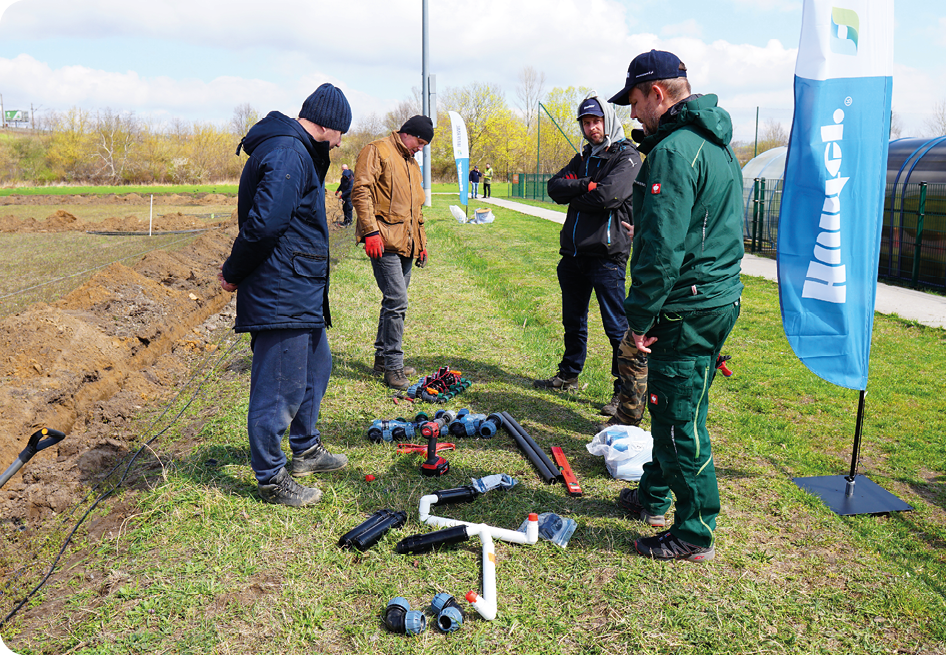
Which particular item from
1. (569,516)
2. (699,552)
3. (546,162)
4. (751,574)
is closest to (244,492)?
(569,516)

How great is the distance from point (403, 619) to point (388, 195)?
367 centimetres

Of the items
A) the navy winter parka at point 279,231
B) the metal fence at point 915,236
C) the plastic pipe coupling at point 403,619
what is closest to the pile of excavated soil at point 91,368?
the navy winter parka at point 279,231

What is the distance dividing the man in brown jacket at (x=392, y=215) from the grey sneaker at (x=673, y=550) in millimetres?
2898

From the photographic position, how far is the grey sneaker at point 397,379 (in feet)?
18.4

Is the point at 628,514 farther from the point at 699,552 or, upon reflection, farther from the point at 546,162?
the point at 546,162

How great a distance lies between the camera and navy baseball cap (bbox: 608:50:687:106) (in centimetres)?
291

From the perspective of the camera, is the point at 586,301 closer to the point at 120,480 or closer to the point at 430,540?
the point at 430,540

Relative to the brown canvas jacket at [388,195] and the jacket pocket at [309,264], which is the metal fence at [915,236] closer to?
the brown canvas jacket at [388,195]

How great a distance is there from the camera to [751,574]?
119 inches

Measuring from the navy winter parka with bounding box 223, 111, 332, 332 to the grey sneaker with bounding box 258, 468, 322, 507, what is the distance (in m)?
0.89

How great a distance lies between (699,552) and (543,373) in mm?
3023

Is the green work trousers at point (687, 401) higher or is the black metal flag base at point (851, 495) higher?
the green work trousers at point (687, 401)

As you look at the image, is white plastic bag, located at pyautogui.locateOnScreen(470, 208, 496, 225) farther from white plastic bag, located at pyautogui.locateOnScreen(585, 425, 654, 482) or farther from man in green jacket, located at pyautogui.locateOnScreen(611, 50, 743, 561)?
man in green jacket, located at pyautogui.locateOnScreen(611, 50, 743, 561)

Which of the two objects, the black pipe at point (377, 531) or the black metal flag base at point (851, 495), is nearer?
the black pipe at point (377, 531)
